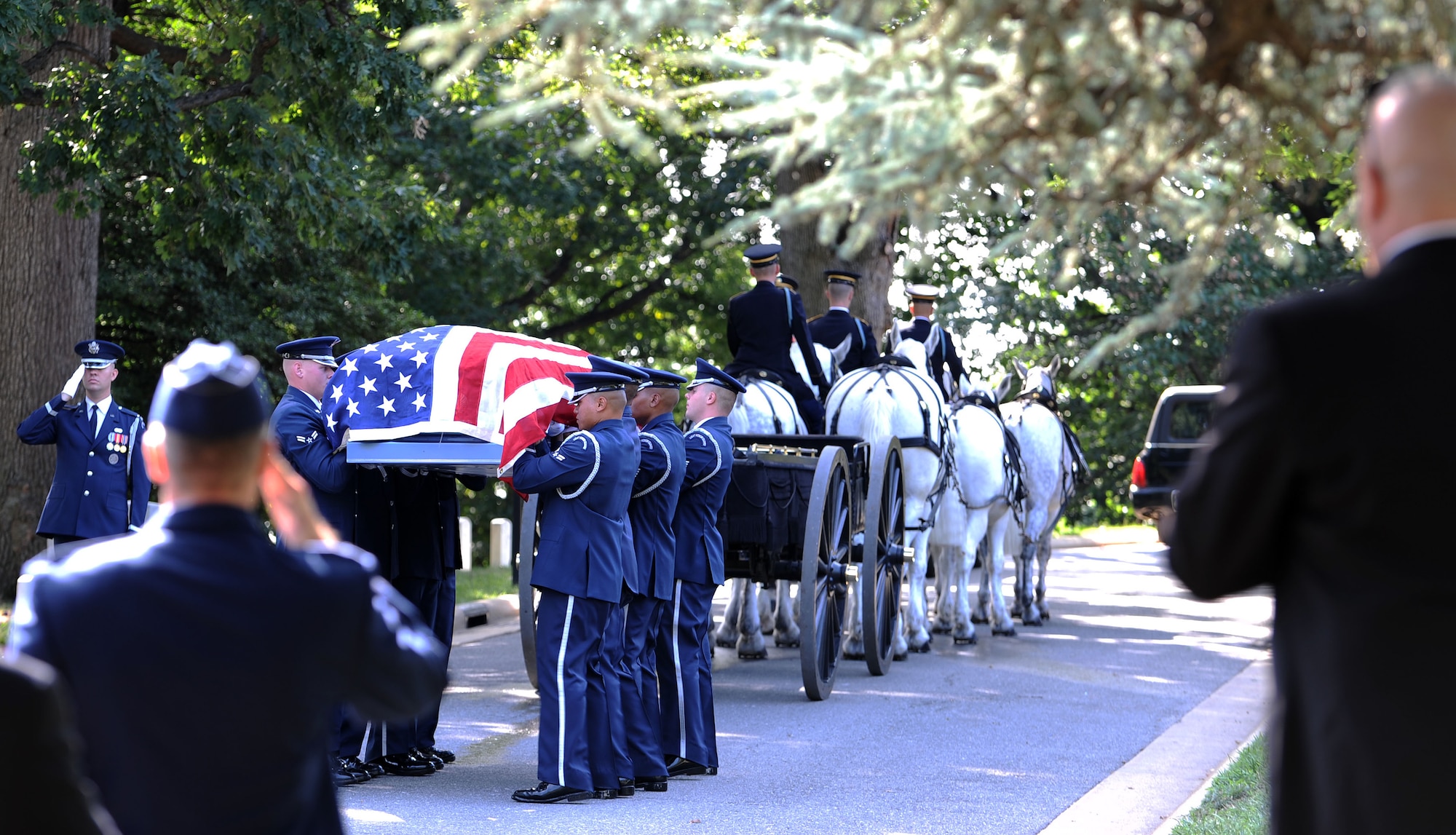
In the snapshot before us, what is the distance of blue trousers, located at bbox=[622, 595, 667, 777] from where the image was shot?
7.96 meters

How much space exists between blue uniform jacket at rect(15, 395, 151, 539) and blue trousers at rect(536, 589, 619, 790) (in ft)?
16.1

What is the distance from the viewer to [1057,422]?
1641 cm

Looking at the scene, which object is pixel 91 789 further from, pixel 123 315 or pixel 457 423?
pixel 123 315

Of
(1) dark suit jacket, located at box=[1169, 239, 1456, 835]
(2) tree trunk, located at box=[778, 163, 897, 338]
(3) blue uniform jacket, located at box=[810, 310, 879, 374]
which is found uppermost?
(2) tree trunk, located at box=[778, 163, 897, 338]

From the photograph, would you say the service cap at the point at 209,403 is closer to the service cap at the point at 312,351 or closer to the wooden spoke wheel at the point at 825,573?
the service cap at the point at 312,351

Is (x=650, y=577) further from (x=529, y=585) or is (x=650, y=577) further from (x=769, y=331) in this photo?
(x=769, y=331)

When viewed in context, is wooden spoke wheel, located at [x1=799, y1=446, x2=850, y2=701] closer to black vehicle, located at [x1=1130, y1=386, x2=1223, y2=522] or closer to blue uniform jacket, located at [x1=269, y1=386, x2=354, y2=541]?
blue uniform jacket, located at [x1=269, y1=386, x2=354, y2=541]

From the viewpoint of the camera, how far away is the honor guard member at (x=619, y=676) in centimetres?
764

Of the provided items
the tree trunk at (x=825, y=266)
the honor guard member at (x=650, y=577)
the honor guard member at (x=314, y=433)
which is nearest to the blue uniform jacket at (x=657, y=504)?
the honor guard member at (x=650, y=577)

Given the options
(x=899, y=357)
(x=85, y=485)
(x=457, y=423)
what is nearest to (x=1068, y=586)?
(x=899, y=357)

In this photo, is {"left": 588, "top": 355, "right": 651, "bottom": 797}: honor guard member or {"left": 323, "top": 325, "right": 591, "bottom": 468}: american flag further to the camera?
{"left": 588, "top": 355, "right": 651, "bottom": 797}: honor guard member

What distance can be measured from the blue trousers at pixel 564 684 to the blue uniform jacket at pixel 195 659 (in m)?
4.75

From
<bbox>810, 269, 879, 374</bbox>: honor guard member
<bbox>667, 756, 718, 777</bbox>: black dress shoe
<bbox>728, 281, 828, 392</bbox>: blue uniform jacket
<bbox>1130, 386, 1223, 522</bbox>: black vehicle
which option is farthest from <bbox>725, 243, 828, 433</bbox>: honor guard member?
<bbox>1130, 386, 1223, 522</bbox>: black vehicle

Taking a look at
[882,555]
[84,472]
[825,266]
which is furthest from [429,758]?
[825,266]
